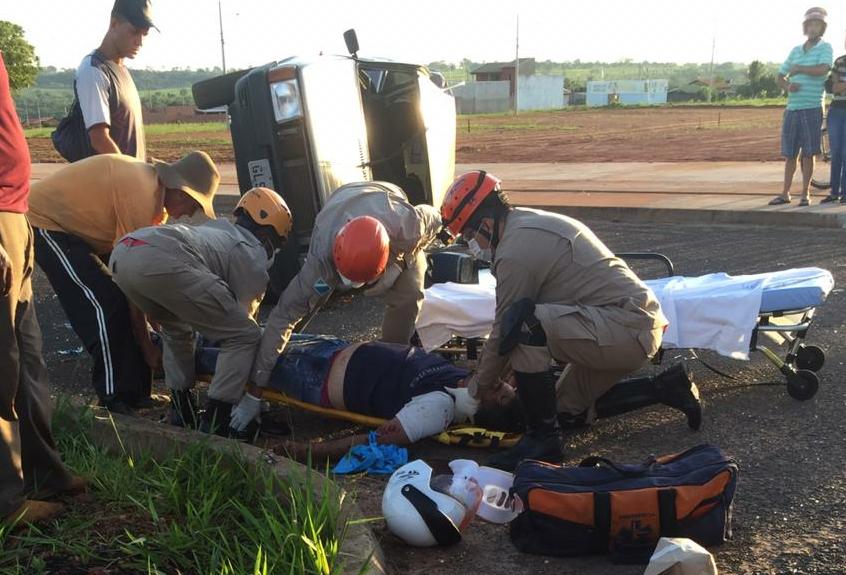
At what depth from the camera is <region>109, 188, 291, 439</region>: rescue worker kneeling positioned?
4656 mm

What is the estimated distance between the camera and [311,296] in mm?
4738

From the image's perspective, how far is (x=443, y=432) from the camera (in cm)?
471

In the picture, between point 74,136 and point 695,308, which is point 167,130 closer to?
point 74,136

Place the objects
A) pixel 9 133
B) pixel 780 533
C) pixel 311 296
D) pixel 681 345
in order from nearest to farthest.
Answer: pixel 9 133
pixel 780 533
pixel 311 296
pixel 681 345

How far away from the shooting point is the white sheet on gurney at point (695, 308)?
5031 millimetres

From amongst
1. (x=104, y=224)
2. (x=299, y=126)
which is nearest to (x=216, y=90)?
(x=299, y=126)

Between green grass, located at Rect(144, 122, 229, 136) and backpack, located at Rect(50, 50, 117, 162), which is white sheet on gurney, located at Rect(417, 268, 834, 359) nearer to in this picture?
backpack, located at Rect(50, 50, 117, 162)

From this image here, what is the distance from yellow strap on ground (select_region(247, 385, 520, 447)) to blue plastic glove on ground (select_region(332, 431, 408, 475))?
320 millimetres

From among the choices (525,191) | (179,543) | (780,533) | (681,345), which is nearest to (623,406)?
(681,345)

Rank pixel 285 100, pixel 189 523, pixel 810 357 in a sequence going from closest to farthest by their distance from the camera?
pixel 189 523 → pixel 810 357 → pixel 285 100

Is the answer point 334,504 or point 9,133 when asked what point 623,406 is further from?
point 9,133

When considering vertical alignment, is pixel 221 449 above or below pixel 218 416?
above

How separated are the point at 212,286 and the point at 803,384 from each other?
3306mm

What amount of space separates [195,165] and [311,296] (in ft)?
3.70
